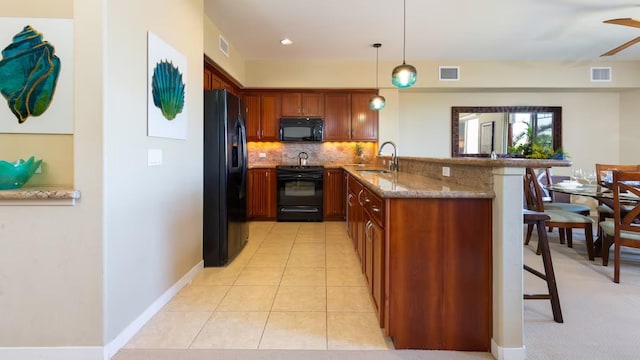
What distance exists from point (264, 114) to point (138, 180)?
3902mm

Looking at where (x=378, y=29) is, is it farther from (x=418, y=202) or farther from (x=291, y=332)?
(x=291, y=332)

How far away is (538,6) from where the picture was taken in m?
3.66

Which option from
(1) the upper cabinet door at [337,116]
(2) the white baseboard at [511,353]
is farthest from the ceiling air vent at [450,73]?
(2) the white baseboard at [511,353]

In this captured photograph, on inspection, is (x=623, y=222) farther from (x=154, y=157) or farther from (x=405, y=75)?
(x=154, y=157)

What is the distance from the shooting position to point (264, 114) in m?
5.85

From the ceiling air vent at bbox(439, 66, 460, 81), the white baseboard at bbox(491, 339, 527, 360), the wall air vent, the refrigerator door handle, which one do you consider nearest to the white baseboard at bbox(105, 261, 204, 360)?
the refrigerator door handle

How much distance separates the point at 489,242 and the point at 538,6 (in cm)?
334

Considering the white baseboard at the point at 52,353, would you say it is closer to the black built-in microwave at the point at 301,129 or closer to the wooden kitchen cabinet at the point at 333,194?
the wooden kitchen cabinet at the point at 333,194

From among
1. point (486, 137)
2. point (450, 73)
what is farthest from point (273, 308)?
point (486, 137)

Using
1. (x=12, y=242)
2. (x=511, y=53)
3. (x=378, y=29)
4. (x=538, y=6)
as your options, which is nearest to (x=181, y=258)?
(x=12, y=242)

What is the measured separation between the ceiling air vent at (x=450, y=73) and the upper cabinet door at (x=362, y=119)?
4.31ft

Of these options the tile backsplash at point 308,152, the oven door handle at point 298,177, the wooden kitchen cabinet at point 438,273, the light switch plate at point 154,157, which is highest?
the tile backsplash at point 308,152

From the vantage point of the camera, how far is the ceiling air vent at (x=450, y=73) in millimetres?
5699

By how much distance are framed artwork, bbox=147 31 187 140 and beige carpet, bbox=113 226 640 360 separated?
59.9 inches
